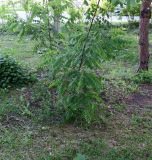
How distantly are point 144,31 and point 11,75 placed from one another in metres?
2.53

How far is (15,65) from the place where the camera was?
6418 millimetres

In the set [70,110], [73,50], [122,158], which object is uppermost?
[73,50]

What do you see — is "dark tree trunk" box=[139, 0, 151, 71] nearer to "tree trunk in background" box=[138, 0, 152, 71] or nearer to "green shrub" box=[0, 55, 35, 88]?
"tree trunk in background" box=[138, 0, 152, 71]

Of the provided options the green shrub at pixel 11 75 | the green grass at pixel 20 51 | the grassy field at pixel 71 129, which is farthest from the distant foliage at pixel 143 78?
the green grass at pixel 20 51

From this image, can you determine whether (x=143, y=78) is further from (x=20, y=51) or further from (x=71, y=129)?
(x=20, y=51)

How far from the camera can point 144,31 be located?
7199mm

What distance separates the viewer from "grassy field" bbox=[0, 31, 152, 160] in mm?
4270

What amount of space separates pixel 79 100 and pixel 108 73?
2.96 metres

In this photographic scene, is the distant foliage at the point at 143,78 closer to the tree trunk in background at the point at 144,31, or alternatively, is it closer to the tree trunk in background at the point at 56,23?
the tree trunk in background at the point at 144,31

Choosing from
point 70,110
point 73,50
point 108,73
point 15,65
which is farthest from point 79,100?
point 108,73

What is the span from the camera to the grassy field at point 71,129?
14.0 feet

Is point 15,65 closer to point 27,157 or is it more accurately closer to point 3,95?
point 3,95

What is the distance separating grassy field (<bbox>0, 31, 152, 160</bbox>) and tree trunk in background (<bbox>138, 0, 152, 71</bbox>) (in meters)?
0.86

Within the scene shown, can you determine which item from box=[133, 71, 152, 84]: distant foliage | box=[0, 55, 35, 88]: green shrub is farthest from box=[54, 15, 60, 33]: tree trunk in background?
box=[133, 71, 152, 84]: distant foliage
